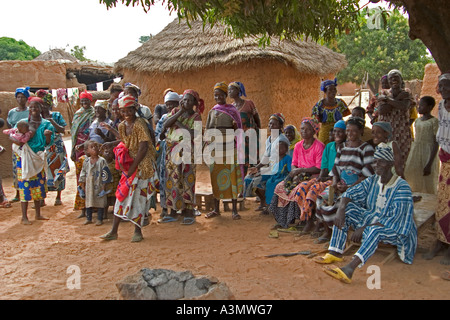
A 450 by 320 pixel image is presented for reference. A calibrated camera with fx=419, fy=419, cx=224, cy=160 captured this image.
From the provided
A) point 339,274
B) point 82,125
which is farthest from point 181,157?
point 339,274

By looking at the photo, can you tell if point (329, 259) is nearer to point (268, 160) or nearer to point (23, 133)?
point (268, 160)

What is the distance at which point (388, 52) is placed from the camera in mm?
25938

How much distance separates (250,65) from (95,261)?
630 centimetres

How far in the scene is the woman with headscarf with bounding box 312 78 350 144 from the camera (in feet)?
20.2

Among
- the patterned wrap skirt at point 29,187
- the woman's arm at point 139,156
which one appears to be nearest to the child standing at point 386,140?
the woman's arm at point 139,156

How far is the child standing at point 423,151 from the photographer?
18.7ft

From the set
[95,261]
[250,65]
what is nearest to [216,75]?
[250,65]

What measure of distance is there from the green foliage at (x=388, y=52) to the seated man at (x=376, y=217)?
75.3 feet

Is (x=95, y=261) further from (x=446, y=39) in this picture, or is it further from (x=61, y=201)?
(x=446, y=39)

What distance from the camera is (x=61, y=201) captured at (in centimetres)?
748

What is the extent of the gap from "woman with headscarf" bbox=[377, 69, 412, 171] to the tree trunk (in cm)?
111

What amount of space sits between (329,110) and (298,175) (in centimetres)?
127

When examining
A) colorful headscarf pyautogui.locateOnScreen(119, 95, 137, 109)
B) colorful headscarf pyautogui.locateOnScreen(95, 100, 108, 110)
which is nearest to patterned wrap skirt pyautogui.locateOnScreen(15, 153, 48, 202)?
colorful headscarf pyautogui.locateOnScreen(95, 100, 108, 110)
